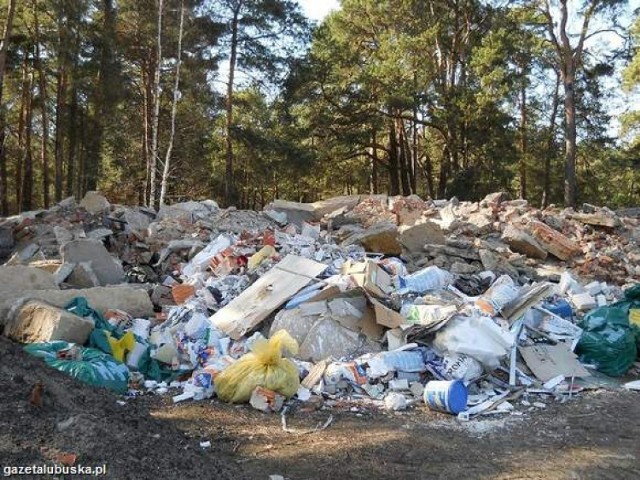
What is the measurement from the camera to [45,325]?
205 inches

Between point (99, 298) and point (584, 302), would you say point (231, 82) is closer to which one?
point (99, 298)

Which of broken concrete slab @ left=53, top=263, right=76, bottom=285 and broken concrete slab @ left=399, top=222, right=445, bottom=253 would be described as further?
broken concrete slab @ left=399, top=222, right=445, bottom=253

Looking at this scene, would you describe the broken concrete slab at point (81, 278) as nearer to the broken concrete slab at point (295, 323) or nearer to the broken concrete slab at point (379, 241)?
the broken concrete slab at point (295, 323)

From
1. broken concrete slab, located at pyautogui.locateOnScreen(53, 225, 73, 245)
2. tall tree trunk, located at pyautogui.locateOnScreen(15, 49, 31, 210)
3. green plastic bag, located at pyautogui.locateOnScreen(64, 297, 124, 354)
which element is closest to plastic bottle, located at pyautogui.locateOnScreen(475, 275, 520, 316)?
green plastic bag, located at pyautogui.locateOnScreen(64, 297, 124, 354)

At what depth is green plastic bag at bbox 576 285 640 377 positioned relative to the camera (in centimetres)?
580

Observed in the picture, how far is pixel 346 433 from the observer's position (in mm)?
4082

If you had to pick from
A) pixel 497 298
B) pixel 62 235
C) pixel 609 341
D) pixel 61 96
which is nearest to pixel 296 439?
pixel 497 298

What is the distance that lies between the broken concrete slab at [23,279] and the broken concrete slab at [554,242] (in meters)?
8.06

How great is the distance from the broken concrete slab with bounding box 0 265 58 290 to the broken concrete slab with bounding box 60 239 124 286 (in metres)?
0.85

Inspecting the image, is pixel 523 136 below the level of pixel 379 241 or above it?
above

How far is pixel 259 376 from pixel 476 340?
2.00 meters

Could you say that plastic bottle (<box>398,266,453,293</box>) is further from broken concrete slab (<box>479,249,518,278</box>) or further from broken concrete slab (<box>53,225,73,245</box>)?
broken concrete slab (<box>53,225,73,245</box>)

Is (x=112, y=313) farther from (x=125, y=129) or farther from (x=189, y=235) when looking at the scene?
(x=125, y=129)

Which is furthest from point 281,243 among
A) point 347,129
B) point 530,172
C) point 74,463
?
point 530,172
